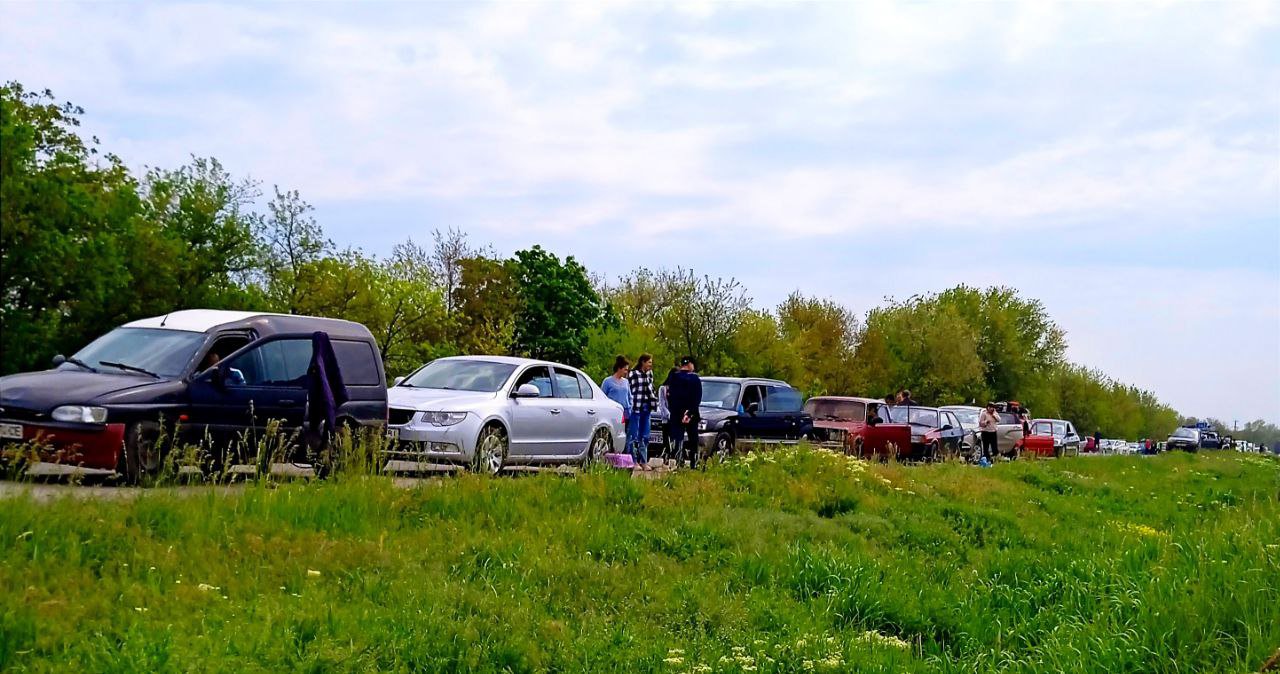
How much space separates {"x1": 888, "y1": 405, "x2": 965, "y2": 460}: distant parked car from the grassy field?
53.0ft

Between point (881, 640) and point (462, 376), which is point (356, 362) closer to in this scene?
point (462, 376)

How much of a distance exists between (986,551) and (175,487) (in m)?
8.65

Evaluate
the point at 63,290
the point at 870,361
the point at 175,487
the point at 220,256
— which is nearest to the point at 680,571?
the point at 175,487

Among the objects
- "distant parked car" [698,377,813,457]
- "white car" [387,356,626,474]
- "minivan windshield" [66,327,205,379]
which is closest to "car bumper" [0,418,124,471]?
"minivan windshield" [66,327,205,379]

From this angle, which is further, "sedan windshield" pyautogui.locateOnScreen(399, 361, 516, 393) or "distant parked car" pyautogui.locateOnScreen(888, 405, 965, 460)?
"distant parked car" pyautogui.locateOnScreen(888, 405, 965, 460)

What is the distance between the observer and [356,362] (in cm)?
1510

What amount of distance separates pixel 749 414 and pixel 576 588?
1531 cm

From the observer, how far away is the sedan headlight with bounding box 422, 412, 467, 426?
15344 mm

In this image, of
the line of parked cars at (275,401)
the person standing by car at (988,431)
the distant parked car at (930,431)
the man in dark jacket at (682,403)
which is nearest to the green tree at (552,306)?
the distant parked car at (930,431)

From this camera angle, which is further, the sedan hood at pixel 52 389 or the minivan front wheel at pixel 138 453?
the minivan front wheel at pixel 138 453

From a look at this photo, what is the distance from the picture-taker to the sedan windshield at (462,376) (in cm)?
1680

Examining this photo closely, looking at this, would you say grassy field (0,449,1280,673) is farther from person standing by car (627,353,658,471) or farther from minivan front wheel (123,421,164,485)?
person standing by car (627,353,658,471)

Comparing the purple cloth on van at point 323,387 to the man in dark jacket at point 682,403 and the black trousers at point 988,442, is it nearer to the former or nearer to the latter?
the man in dark jacket at point 682,403

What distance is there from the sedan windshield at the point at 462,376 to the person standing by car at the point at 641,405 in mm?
2466
